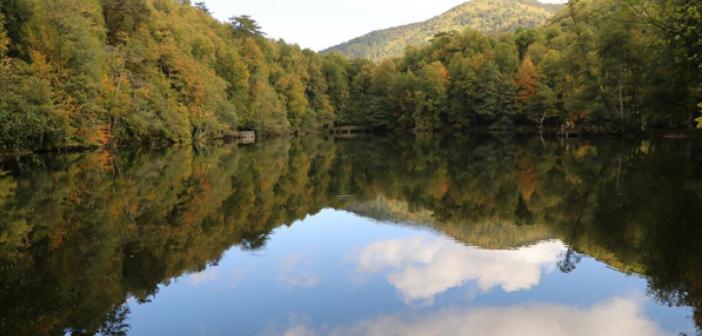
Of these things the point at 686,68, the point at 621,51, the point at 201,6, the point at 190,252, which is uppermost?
the point at 201,6

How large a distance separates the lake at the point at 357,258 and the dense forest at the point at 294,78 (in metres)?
7.42

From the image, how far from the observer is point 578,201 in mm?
16094

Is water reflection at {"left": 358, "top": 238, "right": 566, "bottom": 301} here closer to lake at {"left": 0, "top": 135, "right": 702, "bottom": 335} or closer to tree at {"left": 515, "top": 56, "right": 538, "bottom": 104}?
lake at {"left": 0, "top": 135, "right": 702, "bottom": 335}

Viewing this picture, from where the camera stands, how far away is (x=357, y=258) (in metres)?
11.1

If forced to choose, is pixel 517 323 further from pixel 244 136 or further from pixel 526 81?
pixel 526 81

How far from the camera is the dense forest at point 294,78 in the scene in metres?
31.5

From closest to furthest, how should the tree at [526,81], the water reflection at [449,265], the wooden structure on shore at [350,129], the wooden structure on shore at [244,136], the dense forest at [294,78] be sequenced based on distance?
the water reflection at [449,265] → the dense forest at [294,78] → the wooden structure on shore at [244,136] → the tree at [526,81] → the wooden structure on shore at [350,129]

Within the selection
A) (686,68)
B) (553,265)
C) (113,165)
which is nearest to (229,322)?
(553,265)

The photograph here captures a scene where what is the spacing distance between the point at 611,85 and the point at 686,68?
20.7 metres

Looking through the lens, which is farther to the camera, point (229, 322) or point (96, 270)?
point (96, 270)

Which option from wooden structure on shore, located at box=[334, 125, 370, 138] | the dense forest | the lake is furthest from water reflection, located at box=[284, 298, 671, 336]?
wooden structure on shore, located at box=[334, 125, 370, 138]

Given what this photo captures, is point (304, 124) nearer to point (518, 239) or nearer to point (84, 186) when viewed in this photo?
point (84, 186)

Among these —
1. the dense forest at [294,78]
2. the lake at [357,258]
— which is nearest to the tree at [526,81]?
the dense forest at [294,78]

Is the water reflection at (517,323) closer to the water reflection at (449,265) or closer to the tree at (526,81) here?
the water reflection at (449,265)
